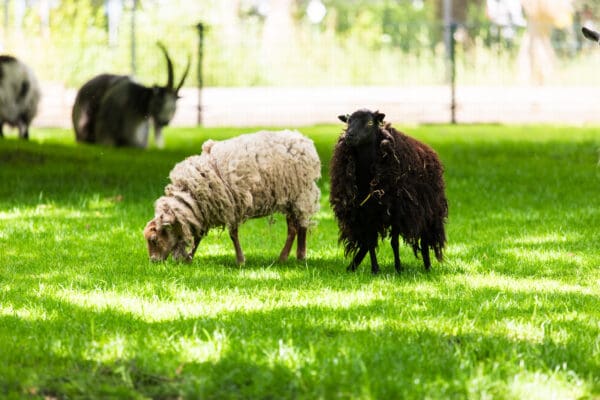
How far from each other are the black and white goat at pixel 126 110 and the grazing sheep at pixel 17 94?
104cm

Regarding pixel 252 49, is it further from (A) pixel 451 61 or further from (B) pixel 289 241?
(B) pixel 289 241

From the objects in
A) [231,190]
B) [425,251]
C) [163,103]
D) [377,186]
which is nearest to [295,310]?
[377,186]

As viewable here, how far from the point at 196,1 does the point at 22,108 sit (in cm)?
1622

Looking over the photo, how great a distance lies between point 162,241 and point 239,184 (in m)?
0.74

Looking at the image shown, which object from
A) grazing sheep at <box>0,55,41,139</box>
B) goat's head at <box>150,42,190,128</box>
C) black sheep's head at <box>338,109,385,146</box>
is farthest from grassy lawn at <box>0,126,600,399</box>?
goat's head at <box>150,42,190,128</box>

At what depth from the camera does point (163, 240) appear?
8320 millimetres

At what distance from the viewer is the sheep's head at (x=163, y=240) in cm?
826

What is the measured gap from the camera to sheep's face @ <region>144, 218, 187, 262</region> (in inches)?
325

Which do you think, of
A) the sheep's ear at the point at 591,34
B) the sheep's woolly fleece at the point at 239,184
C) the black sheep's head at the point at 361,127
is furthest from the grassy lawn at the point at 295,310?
the sheep's ear at the point at 591,34

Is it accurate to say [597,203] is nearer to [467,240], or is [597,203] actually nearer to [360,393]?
[467,240]

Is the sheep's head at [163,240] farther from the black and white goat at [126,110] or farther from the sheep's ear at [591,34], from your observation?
the black and white goat at [126,110]

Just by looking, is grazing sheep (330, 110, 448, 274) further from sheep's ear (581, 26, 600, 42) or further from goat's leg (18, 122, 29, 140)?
goat's leg (18, 122, 29, 140)

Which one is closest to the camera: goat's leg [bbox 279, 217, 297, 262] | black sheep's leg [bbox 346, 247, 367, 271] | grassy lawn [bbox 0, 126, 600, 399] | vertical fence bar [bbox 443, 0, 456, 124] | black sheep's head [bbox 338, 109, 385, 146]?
grassy lawn [bbox 0, 126, 600, 399]

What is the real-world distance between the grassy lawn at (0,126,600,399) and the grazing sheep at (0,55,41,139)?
474cm
